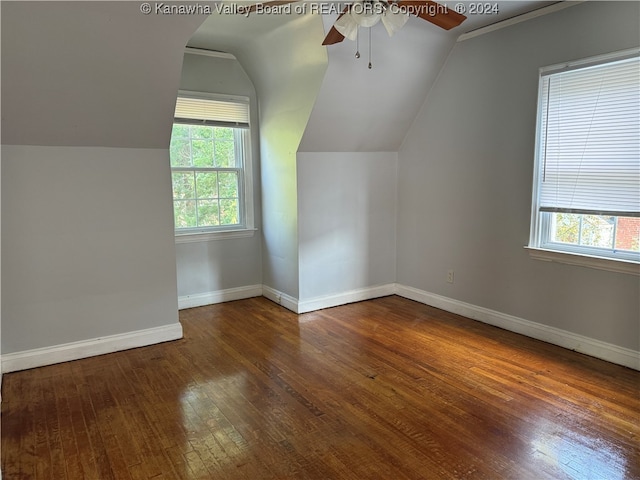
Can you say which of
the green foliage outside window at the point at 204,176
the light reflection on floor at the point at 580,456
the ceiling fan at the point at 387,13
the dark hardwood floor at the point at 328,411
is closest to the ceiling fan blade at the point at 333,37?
the ceiling fan at the point at 387,13

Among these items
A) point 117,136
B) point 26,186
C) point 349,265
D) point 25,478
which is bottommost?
point 25,478

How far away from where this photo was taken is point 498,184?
12.0ft

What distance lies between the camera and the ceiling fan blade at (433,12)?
84.6 inches

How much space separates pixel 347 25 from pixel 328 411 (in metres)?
2.06

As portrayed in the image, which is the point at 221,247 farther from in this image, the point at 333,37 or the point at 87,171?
the point at 333,37

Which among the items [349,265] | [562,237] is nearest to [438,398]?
[562,237]

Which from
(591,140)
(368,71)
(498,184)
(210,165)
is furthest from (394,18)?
(210,165)

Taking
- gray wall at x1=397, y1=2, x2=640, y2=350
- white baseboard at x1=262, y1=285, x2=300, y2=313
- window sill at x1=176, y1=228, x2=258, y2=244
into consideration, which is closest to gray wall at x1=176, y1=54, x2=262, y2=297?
window sill at x1=176, y1=228, x2=258, y2=244

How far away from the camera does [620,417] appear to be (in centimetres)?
237

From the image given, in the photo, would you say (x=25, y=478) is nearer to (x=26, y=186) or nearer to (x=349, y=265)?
(x=26, y=186)

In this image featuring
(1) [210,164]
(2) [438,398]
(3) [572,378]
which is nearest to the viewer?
(2) [438,398]

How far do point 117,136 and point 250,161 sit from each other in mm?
1601

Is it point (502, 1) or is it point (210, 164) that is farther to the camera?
point (210, 164)

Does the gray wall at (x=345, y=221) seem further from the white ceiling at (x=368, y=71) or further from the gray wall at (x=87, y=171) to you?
the gray wall at (x=87, y=171)
